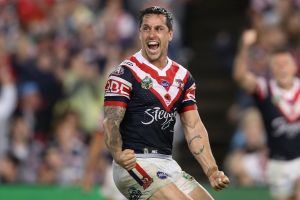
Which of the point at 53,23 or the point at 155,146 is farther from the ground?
the point at 53,23

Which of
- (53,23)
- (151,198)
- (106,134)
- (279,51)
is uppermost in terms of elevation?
(53,23)

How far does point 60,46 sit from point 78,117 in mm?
1553

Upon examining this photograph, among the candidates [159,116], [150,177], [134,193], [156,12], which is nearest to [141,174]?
[150,177]

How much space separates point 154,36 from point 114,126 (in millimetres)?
879

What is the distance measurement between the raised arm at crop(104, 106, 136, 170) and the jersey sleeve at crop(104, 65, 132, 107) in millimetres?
53

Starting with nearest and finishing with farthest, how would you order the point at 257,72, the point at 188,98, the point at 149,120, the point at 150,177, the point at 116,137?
1. the point at 116,137
2. the point at 150,177
3. the point at 149,120
4. the point at 188,98
5. the point at 257,72

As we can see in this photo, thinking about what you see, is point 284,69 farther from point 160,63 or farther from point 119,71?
point 119,71

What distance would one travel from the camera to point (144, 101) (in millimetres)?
9562

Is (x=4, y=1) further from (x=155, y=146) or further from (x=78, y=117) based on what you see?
(x=155, y=146)

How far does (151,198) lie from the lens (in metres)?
9.47

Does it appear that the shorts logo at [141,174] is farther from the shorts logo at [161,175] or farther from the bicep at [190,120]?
the bicep at [190,120]

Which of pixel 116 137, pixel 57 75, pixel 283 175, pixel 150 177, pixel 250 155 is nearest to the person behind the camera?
pixel 116 137

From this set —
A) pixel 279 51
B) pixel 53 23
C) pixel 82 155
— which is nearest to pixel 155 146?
pixel 279 51

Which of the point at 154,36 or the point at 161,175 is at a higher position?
the point at 154,36
